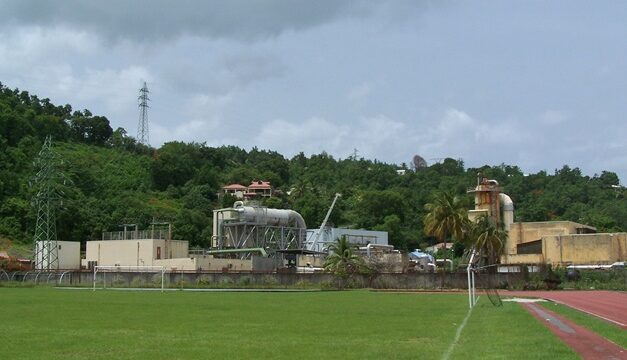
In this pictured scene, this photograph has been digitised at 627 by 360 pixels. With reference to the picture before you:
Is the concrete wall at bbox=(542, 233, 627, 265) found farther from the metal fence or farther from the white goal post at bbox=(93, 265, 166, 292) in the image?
the metal fence

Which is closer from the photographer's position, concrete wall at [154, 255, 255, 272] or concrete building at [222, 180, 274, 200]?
concrete wall at [154, 255, 255, 272]

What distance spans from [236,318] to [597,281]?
167ft

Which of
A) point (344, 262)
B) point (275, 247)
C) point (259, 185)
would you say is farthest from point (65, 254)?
point (259, 185)

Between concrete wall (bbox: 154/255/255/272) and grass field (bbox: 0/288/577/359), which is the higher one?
concrete wall (bbox: 154/255/255/272)

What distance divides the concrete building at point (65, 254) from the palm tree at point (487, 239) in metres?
51.8

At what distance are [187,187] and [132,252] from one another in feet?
199

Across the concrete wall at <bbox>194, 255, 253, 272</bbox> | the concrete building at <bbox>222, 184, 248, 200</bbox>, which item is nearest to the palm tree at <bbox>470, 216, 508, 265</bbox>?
the concrete wall at <bbox>194, 255, 253, 272</bbox>

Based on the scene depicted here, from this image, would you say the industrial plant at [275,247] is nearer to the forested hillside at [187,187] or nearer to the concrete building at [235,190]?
the forested hillside at [187,187]

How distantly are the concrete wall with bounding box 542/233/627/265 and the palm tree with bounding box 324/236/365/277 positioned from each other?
28581 millimetres

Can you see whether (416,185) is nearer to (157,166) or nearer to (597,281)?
(157,166)

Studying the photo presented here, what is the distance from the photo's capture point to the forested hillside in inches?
4577

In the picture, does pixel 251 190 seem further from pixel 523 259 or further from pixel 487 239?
pixel 487 239

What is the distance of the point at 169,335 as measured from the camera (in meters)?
20.6

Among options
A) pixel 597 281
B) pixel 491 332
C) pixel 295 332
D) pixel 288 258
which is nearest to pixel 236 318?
pixel 295 332
